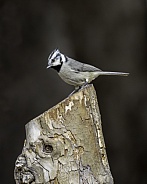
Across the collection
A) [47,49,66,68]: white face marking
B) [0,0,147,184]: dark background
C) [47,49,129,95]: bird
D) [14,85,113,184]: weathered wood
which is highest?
[0,0,147,184]: dark background

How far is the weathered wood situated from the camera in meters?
2.91

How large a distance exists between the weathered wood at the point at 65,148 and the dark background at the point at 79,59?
2859 millimetres

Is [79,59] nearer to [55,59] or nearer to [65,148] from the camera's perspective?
[55,59]

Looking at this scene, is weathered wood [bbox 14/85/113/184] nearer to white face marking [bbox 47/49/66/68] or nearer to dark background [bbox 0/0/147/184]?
white face marking [bbox 47/49/66/68]

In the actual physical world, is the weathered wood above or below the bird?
below

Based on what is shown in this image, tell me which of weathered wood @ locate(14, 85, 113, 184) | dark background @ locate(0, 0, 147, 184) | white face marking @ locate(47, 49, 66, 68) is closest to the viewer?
weathered wood @ locate(14, 85, 113, 184)

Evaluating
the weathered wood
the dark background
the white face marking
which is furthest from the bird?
the dark background

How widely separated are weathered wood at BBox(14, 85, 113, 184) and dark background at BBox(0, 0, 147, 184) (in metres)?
2.86

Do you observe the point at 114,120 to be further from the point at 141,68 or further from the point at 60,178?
the point at 60,178

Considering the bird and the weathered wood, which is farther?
the bird

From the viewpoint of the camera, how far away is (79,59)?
5848mm

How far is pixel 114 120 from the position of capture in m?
5.95

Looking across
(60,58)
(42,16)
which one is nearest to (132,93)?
(42,16)

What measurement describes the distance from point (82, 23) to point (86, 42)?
0.60 ft
